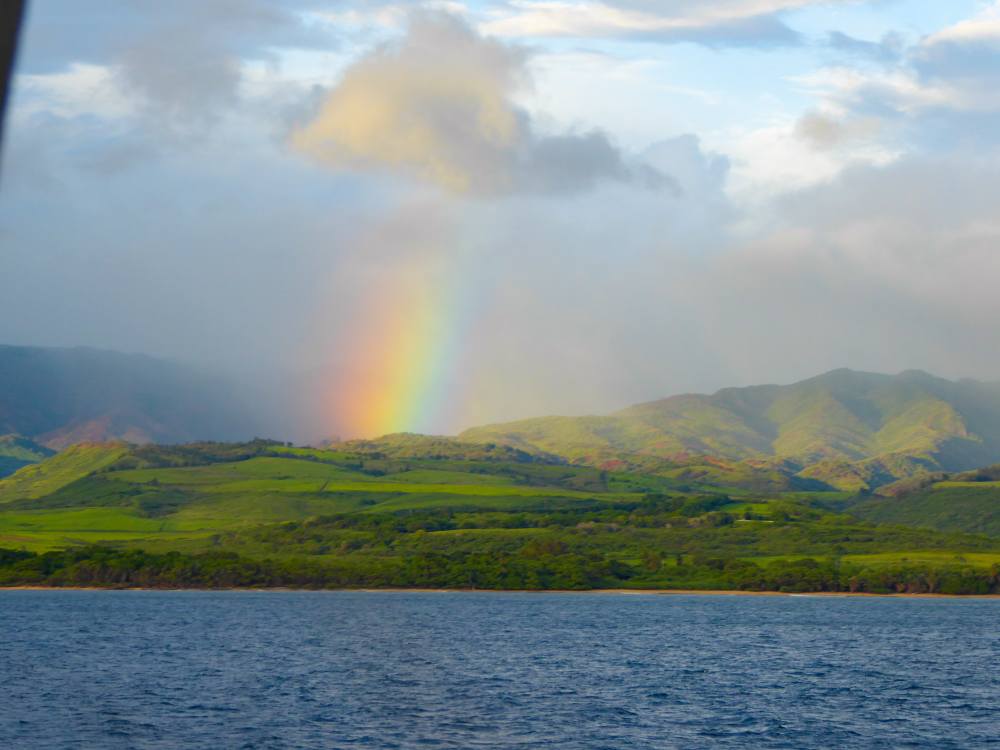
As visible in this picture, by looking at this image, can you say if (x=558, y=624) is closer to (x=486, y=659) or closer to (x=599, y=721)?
(x=486, y=659)

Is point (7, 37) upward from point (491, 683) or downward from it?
upward

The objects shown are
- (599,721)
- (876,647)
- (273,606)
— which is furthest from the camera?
(273,606)

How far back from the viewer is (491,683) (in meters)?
92.3

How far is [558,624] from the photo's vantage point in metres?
161

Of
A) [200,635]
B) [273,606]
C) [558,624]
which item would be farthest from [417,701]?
[273,606]

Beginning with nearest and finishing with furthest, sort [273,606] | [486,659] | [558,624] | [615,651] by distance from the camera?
[486,659] → [615,651] → [558,624] → [273,606]

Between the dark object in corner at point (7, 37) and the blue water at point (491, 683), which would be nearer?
the dark object in corner at point (7, 37)

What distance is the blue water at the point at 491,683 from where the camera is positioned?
68000mm

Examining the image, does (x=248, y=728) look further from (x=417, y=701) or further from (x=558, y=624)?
(x=558, y=624)

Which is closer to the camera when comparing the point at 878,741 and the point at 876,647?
the point at 878,741

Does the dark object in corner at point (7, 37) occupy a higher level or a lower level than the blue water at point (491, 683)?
higher

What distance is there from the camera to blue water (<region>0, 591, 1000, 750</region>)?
223 feet

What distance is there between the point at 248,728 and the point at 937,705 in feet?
144

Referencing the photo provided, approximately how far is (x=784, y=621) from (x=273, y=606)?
75057 millimetres
